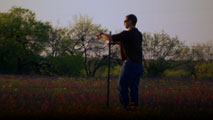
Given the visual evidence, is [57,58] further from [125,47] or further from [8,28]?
[125,47]

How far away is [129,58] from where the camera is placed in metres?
6.93

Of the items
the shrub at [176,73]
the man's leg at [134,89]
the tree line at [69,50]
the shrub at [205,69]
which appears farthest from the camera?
the shrub at [205,69]

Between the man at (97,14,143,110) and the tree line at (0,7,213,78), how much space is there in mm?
28946

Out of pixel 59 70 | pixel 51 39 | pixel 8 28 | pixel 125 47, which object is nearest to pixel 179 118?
pixel 125 47

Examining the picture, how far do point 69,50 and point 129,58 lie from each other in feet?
118

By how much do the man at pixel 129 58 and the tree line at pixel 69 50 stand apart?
2895 cm

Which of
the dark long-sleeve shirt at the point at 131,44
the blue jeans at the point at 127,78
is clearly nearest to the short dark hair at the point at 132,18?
the dark long-sleeve shirt at the point at 131,44

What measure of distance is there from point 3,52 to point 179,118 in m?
34.1

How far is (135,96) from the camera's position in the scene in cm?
709

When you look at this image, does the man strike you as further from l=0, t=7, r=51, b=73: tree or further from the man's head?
l=0, t=7, r=51, b=73: tree

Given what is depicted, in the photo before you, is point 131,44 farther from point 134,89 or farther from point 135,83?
point 134,89

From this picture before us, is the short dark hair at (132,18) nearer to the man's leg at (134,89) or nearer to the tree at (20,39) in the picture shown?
the man's leg at (134,89)

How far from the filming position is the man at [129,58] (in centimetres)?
684

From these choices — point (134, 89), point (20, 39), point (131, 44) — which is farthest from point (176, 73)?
point (131, 44)
